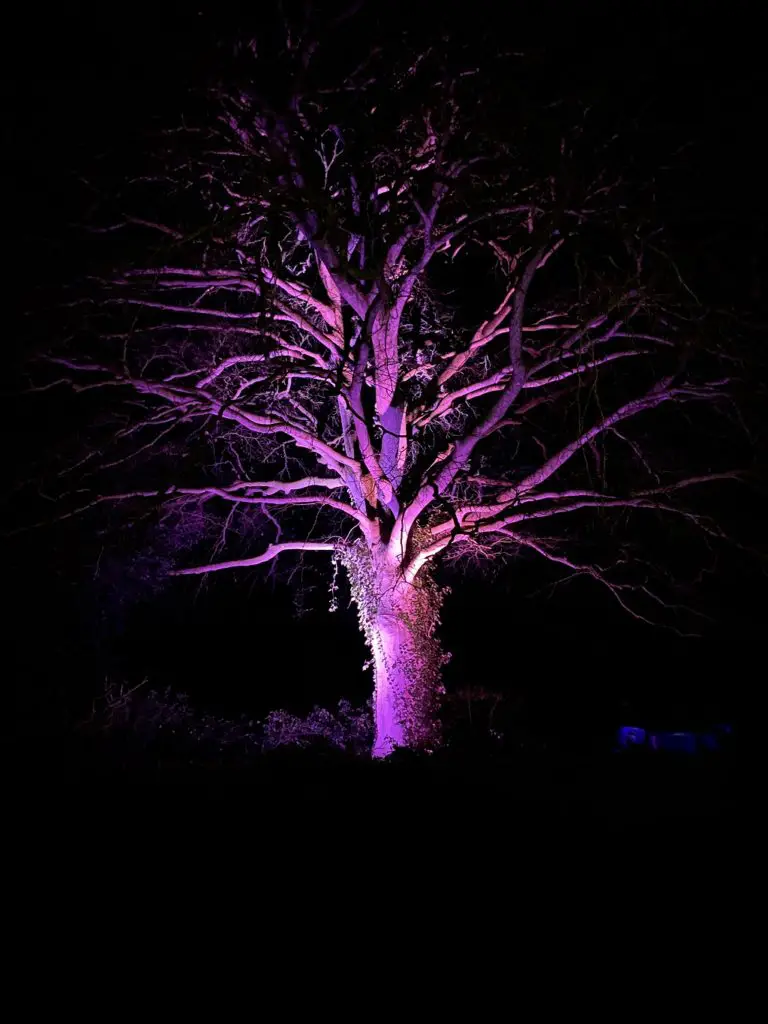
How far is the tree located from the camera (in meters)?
8.80

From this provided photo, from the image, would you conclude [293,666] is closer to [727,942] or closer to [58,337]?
[58,337]

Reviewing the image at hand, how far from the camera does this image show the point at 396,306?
35.6ft

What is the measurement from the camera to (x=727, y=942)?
11.3 feet

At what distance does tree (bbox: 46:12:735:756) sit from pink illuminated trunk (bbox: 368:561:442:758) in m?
0.03

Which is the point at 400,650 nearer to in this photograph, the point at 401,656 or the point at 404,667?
the point at 401,656

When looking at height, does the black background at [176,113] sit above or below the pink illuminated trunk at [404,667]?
above

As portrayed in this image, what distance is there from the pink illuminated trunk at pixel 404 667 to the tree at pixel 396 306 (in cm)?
3

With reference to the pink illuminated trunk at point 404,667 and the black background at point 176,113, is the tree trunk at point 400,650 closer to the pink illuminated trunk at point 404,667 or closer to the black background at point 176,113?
the pink illuminated trunk at point 404,667

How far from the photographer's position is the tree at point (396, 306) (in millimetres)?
8805

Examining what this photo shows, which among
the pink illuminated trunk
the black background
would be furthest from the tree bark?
the black background

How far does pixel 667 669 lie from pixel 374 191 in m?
15.1

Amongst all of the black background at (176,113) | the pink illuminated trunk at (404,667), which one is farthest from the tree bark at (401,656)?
the black background at (176,113)

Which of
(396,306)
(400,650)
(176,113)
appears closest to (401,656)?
(400,650)

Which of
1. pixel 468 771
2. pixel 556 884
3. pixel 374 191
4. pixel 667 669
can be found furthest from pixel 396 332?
pixel 667 669
